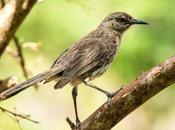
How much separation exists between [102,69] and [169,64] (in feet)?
4.98

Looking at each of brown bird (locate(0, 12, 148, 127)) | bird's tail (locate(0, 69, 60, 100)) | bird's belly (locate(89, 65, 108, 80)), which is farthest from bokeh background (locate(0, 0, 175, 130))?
bird's tail (locate(0, 69, 60, 100))

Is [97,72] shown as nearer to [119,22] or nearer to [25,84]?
[25,84]

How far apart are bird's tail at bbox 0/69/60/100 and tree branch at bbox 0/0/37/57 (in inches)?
21.4

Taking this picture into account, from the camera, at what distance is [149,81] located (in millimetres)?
5250

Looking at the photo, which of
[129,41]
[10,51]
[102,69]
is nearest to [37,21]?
[129,41]

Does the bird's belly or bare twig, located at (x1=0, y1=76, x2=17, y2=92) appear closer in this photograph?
the bird's belly

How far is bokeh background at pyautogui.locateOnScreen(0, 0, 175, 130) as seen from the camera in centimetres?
857

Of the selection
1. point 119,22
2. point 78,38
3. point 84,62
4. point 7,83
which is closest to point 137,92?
point 84,62

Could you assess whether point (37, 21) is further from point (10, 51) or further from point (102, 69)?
point (102, 69)

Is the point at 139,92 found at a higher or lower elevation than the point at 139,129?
higher

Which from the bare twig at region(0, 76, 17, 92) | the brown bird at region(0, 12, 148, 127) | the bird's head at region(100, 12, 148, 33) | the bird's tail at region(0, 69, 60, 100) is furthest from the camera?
the bird's head at region(100, 12, 148, 33)

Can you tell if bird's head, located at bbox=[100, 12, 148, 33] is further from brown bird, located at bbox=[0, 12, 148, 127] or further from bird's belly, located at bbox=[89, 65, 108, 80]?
bird's belly, located at bbox=[89, 65, 108, 80]

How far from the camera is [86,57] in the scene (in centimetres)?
661

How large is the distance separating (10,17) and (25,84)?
947 millimetres
